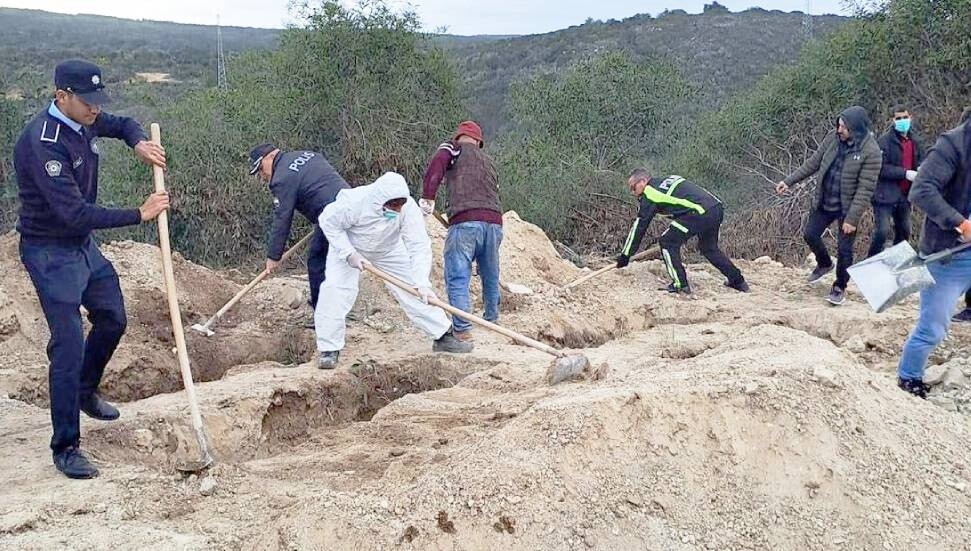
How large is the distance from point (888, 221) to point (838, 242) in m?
0.51

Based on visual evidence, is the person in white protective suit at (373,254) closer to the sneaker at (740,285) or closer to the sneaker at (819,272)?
the sneaker at (740,285)

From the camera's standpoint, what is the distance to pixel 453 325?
672 centimetres

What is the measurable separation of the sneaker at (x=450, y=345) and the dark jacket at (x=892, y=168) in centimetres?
390

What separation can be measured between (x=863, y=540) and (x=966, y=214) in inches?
88.2

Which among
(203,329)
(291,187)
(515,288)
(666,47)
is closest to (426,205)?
(291,187)

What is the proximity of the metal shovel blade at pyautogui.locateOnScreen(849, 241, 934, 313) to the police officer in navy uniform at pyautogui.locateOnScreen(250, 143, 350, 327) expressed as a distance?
3.54 meters

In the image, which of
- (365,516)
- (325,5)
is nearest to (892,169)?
(365,516)

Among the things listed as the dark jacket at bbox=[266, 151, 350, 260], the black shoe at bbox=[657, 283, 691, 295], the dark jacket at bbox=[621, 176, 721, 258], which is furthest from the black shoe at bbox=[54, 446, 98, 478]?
the black shoe at bbox=[657, 283, 691, 295]

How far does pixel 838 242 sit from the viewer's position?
25.1 ft

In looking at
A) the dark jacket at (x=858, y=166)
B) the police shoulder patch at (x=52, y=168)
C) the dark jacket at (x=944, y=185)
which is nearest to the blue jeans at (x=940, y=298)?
the dark jacket at (x=944, y=185)

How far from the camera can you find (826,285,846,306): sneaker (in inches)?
296

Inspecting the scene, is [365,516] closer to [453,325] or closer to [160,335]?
[453,325]

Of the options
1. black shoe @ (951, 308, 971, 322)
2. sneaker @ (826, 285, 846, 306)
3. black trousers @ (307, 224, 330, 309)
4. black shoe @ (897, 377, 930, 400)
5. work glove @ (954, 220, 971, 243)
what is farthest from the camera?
sneaker @ (826, 285, 846, 306)

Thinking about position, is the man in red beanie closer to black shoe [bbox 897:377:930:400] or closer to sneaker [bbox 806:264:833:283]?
black shoe [bbox 897:377:930:400]
